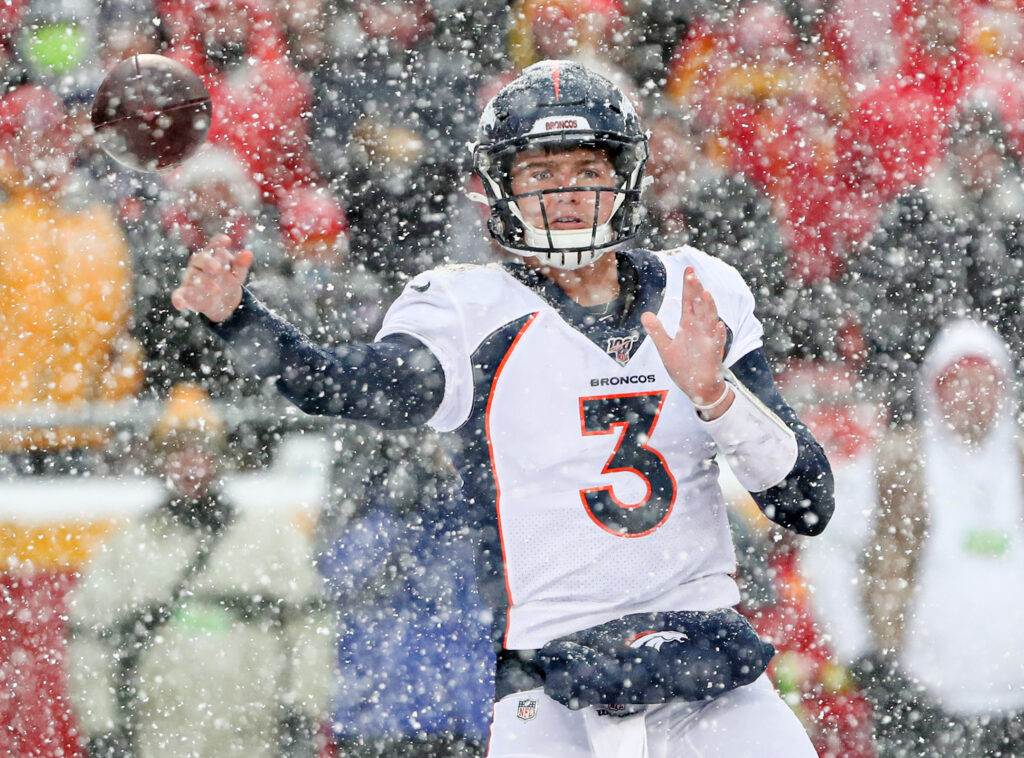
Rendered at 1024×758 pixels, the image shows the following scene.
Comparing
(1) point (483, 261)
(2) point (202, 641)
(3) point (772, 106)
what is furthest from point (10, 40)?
(3) point (772, 106)

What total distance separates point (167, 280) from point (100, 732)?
1.47m

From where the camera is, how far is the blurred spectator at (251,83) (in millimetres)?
4098

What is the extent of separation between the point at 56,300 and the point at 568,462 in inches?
103

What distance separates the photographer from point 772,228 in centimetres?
398

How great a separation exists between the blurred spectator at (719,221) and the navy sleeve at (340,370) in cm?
208

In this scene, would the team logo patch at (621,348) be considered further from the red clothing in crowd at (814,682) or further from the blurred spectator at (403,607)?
the red clothing in crowd at (814,682)

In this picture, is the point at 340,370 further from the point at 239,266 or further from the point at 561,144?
the point at 561,144

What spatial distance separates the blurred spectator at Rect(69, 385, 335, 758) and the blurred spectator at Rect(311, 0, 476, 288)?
101 cm

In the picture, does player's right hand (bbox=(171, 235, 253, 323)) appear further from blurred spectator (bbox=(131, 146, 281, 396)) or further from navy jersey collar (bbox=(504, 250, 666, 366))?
blurred spectator (bbox=(131, 146, 281, 396))

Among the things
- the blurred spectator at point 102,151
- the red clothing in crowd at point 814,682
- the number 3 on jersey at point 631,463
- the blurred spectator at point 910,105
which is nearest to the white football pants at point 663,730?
the number 3 on jersey at point 631,463

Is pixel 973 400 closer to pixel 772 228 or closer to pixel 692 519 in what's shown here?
pixel 772 228

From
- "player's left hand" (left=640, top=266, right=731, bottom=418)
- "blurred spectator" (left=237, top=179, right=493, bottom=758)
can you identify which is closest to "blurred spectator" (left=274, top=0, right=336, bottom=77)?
"blurred spectator" (left=237, top=179, right=493, bottom=758)

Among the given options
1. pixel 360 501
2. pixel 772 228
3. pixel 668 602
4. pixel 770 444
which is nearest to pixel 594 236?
pixel 770 444

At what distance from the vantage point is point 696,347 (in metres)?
1.85
